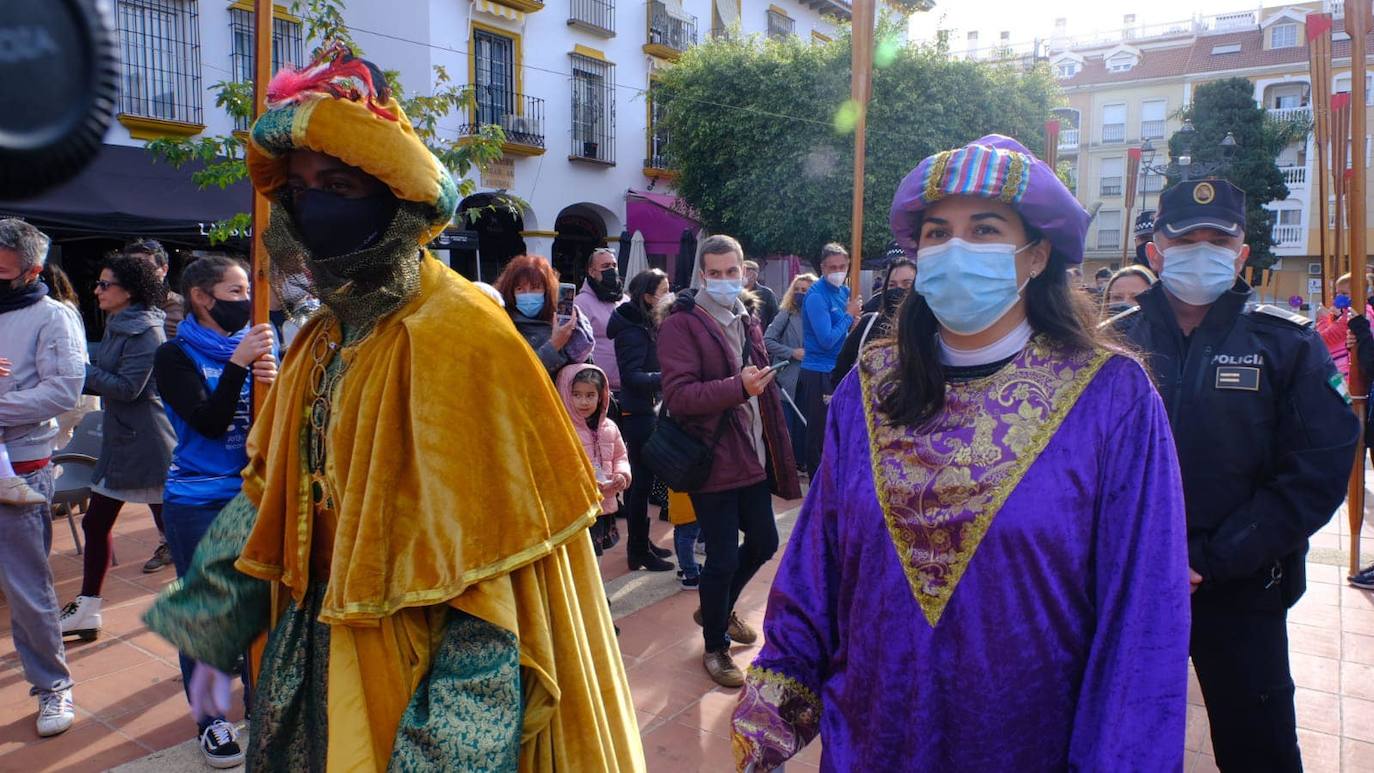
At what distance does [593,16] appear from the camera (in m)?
20.6

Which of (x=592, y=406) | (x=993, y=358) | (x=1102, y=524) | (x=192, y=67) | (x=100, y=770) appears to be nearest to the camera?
(x=1102, y=524)

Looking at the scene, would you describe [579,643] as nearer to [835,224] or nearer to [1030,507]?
[1030,507]

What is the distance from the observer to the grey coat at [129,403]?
4895mm

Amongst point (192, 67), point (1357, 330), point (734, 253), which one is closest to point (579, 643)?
point (734, 253)

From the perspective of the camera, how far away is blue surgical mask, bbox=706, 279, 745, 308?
4.42 m

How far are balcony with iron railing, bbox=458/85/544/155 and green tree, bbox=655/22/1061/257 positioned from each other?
360cm

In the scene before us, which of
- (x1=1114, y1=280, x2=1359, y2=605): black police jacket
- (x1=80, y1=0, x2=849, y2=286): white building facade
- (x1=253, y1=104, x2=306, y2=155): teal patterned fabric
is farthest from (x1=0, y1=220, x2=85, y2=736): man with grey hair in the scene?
(x1=80, y1=0, x2=849, y2=286): white building facade

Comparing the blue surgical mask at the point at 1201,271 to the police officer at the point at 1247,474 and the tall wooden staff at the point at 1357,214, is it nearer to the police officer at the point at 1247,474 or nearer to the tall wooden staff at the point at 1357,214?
the police officer at the point at 1247,474

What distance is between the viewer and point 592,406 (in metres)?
5.25

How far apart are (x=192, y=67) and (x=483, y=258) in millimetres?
7338

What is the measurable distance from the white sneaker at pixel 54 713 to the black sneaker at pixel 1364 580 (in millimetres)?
6680

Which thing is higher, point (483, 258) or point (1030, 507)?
point (483, 258)

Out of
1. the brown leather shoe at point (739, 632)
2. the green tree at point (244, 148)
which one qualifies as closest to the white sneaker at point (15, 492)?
the green tree at point (244, 148)

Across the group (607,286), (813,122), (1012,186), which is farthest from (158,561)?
(813,122)
